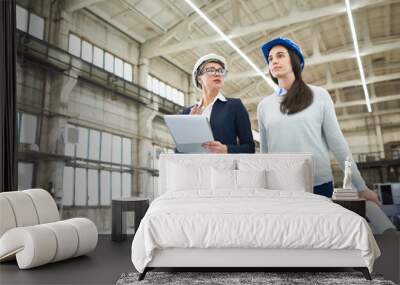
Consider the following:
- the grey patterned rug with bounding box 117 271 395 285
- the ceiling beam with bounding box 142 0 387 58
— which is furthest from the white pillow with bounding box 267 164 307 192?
the ceiling beam with bounding box 142 0 387 58

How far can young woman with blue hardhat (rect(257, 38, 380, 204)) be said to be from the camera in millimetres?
3732

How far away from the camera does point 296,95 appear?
3814mm

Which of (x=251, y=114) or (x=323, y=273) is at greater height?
(x=251, y=114)

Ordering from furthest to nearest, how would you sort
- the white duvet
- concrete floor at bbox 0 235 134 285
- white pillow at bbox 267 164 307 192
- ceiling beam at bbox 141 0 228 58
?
ceiling beam at bbox 141 0 228 58, white pillow at bbox 267 164 307 192, concrete floor at bbox 0 235 134 285, the white duvet

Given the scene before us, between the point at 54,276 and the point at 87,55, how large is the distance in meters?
2.99

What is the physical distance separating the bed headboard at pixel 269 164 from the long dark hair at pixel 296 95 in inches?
19.4

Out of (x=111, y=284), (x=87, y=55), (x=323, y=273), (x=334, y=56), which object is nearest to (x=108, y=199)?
(x=87, y=55)

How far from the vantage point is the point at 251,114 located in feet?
13.0

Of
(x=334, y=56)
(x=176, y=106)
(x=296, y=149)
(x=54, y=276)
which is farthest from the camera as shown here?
(x=176, y=106)

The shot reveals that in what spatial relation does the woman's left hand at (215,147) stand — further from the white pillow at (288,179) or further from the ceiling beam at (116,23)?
the ceiling beam at (116,23)

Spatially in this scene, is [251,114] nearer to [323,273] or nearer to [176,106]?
[176,106]

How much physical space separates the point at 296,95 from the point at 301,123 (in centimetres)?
32

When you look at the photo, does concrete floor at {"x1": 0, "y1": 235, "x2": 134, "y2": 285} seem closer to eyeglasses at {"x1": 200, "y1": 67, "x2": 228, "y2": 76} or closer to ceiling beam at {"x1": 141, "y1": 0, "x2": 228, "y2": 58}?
eyeglasses at {"x1": 200, "y1": 67, "x2": 228, "y2": 76}

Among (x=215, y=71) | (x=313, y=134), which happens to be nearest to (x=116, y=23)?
(x=215, y=71)
